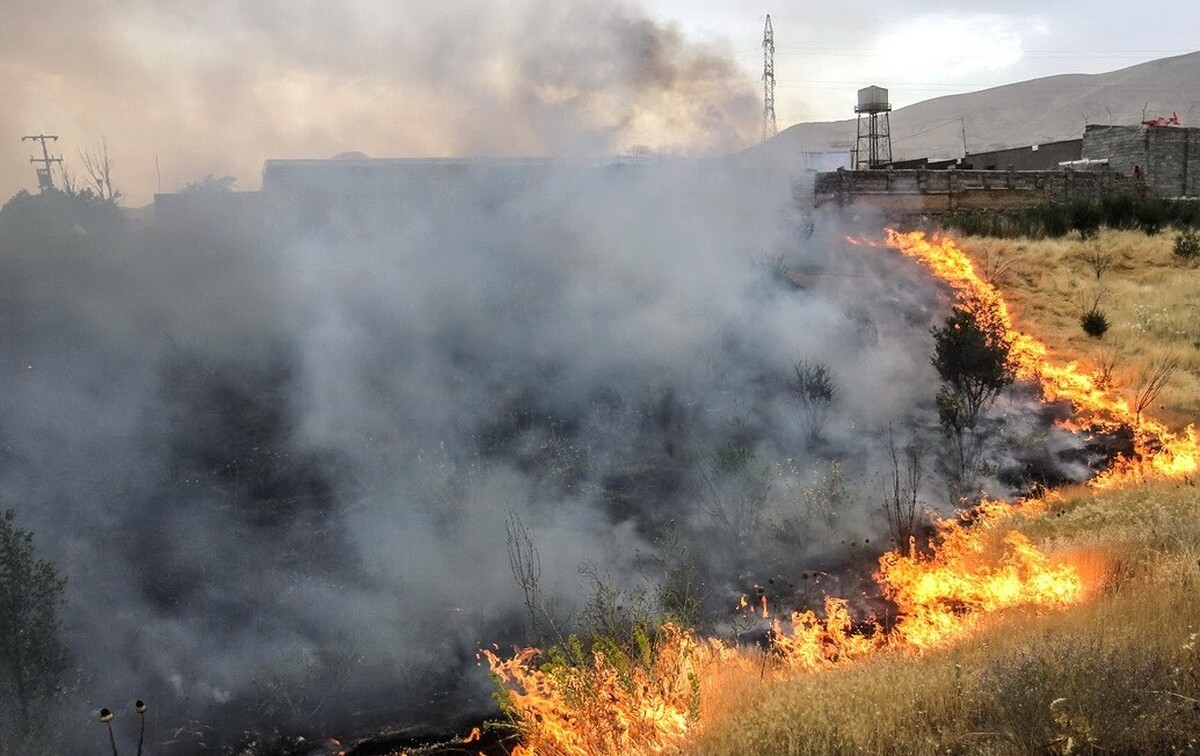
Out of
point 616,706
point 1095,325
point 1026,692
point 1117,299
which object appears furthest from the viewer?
point 1117,299

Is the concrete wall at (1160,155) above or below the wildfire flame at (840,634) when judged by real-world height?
above

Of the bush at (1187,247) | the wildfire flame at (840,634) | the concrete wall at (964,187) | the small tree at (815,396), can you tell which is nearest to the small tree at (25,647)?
the wildfire flame at (840,634)

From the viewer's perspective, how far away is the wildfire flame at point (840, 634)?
515 cm

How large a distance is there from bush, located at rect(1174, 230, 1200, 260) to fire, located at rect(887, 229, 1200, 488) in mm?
6663

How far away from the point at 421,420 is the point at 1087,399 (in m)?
10.0

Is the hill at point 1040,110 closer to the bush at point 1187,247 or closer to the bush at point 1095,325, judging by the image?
the bush at point 1187,247

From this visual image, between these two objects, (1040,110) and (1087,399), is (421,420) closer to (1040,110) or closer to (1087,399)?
(1087,399)

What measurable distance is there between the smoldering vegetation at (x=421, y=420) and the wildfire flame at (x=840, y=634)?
23.4 inches

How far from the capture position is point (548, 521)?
9242 mm

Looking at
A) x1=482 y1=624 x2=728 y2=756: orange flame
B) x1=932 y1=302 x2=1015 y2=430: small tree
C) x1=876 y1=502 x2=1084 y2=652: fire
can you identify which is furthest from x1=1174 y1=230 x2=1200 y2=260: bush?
x1=482 y1=624 x2=728 y2=756: orange flame

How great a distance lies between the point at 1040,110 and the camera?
99188 millimetres

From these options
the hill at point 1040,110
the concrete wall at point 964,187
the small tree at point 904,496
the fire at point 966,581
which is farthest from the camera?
the hill at point 1040,110

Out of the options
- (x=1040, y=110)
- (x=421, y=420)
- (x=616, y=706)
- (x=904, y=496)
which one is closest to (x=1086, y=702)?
(x=616, y=706)

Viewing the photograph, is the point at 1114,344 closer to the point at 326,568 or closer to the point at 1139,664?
the point at 1139,664
